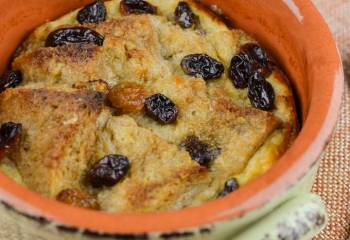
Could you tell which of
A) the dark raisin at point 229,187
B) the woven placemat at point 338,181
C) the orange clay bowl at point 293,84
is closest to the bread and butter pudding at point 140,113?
the dark raisin at point 229,187

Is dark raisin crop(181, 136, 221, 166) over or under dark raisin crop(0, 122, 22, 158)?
over

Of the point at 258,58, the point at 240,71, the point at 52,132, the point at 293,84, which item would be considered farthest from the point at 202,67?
the point at 52,132

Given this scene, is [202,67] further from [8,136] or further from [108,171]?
[8,136]

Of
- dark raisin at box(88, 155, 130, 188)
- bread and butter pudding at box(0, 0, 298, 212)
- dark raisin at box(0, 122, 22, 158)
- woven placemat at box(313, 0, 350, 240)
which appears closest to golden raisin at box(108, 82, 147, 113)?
bread and butter pudding at box(0, 0, 298, 212)

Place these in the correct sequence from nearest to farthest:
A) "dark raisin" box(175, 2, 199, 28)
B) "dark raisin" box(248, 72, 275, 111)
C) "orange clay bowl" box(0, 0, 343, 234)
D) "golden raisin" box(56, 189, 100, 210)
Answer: "orange clay bowl" box(0, 0, 343, 234) < "golden raisin" box(56, 189, 100, 210) < "dark raisin" box(248, 72, 275, 111) < "dark raisin" box(175, 2, 199, 28)

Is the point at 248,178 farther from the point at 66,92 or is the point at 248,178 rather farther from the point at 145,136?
the point at 66,92

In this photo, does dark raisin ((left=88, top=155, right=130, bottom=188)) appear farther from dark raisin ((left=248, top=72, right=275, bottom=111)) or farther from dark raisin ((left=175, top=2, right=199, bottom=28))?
dark raisin ((left=175, top=2, right=199, bottom=28))
